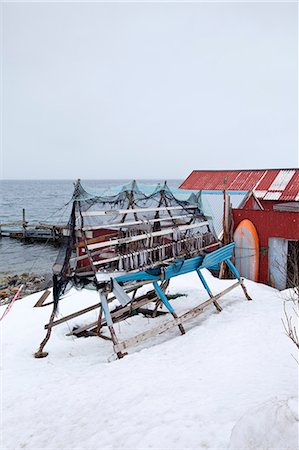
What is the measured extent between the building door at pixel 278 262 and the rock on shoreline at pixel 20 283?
12.2 meters

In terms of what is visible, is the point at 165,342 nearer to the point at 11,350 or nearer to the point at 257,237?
the point at 11,350

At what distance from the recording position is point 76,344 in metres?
10.2

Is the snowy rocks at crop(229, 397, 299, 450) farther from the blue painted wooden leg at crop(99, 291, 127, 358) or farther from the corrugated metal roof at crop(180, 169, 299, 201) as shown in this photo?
the corrugated metal roof at crop(180, 169, 299, 201)

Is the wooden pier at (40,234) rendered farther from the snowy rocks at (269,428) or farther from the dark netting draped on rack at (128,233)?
the snowy rocks at (269,428)

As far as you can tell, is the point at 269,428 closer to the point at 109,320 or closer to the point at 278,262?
the point at 109,320

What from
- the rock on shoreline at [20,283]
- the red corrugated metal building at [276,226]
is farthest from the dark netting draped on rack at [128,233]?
the rock on shoreline at [20,283]

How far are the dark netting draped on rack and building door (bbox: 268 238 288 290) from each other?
2.60 meters

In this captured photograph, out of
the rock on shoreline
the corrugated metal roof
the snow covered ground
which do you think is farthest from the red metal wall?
the rock on shoreline

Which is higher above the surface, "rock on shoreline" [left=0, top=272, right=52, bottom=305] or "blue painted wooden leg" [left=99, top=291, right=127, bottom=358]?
"blue painted wooden leg" [left=99, top=291, right=127, bottom=358]

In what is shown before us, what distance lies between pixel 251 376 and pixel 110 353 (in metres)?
3.73

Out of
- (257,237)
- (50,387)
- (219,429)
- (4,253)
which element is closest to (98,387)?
(50,387)

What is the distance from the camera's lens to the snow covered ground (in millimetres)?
5230

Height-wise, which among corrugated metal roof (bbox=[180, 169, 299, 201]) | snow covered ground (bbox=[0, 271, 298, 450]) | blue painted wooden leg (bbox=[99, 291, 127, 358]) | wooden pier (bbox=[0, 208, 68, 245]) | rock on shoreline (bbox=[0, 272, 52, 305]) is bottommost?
rock on shoreline (bbox=[0, 272, 52, 305])

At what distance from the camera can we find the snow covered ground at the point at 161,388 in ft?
17.2
